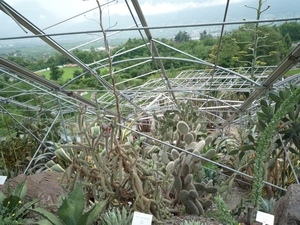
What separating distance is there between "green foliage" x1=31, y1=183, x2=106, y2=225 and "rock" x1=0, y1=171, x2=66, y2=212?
17.3 inches

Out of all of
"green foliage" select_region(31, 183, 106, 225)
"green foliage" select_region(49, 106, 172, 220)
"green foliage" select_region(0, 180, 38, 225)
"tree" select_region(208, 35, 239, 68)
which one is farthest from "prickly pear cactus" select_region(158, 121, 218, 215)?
"tree" select_region(208, 35, 239, 68)

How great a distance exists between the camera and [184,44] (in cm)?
387

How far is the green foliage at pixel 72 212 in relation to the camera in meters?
1.47

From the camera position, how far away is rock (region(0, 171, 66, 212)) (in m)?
2.05

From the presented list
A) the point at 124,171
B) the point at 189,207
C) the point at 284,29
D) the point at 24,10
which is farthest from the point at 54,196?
the point at 284,29

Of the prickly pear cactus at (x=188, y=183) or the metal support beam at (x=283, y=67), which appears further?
the metal support beam at (x=283, y=67)

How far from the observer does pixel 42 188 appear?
7.06ft

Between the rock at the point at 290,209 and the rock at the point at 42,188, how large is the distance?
1282mm

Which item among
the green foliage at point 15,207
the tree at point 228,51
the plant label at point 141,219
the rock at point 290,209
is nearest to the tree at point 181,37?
the tree at point 228,51

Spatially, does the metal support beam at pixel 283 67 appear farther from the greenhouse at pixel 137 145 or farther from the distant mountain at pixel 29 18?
the distant mountain at pixel 29 18

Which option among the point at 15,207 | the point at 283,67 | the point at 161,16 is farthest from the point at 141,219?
the point at 161,16

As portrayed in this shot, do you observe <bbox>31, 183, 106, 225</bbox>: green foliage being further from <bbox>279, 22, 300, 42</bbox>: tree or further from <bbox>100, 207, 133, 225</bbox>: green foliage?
<bbox>279, 22, 300, 42</bbox>: tree

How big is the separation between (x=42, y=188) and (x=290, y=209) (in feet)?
4.97

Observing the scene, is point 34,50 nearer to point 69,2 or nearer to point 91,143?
point 69,2
